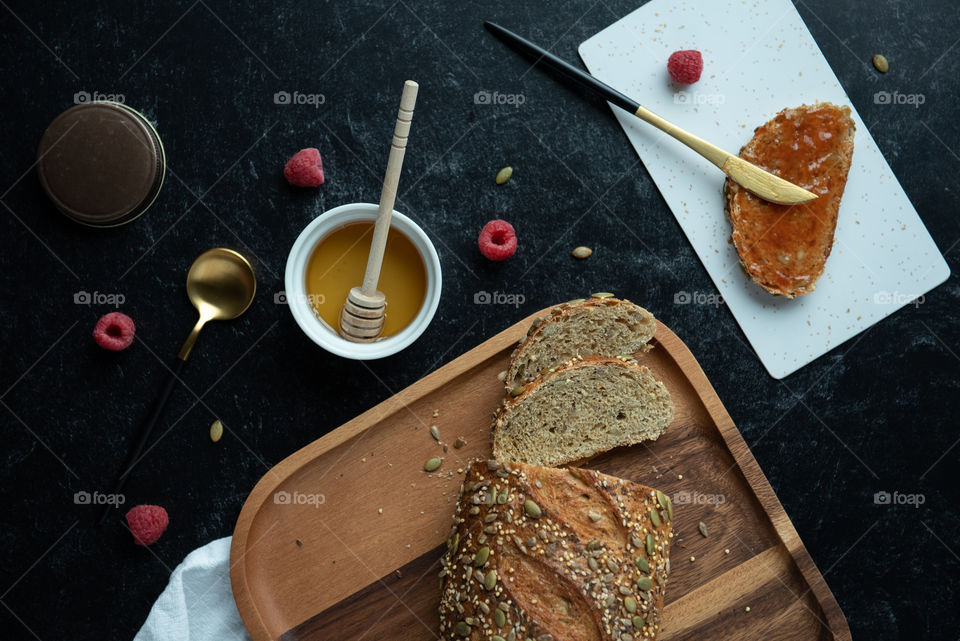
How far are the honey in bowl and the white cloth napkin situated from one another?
0.93m

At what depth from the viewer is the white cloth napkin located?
2383 mm

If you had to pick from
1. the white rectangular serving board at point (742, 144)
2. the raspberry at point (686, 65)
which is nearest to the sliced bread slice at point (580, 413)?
the white rectangular serving board at point (742, 144)

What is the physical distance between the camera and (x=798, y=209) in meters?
2.52

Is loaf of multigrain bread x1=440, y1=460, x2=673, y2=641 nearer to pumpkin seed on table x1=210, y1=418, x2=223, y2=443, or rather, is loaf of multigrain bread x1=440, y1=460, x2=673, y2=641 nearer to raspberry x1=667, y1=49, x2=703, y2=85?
pumpkin seed on table x1=210, y1=418, x2=223, y2=443

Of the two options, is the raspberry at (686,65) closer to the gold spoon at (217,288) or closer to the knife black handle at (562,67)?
the knife black handle at (562,67)

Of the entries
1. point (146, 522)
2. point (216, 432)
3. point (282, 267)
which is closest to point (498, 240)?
point (282, 267)

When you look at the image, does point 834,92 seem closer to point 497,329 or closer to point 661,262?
point 661,262

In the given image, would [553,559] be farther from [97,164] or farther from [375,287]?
[97,164]

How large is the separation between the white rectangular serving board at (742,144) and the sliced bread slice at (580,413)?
48 centimetres

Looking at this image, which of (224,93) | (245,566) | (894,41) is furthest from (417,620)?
(894,41)

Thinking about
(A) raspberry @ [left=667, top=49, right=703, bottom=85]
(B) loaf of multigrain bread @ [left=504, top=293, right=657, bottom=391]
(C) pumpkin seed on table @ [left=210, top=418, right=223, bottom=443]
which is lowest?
(C) pumpkin seed on table @ [left=210, top=418, right=223, bottom=443]

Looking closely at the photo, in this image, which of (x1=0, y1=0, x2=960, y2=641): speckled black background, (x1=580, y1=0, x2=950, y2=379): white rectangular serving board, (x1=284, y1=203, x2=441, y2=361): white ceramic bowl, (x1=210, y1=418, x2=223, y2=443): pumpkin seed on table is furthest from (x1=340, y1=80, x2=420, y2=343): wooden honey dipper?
(x1=580, y1=0, x2=950, y2=379): white rectangular serving board

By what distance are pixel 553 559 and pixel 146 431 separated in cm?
146

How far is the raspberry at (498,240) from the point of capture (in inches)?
95.0
